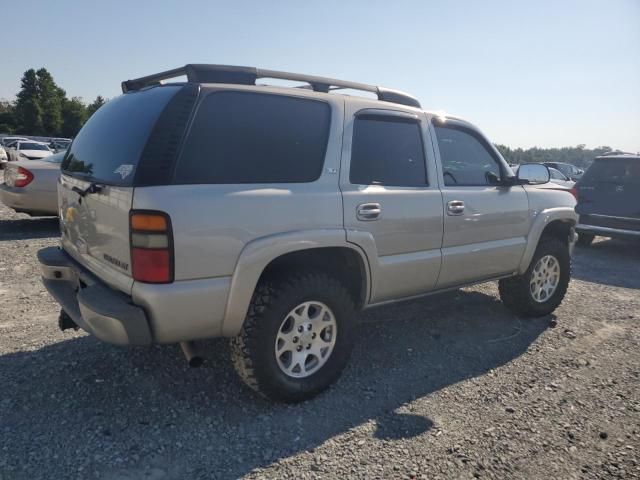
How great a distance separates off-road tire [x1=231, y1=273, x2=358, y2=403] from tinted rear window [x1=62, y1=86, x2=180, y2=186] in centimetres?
98

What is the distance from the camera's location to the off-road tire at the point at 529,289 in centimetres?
455

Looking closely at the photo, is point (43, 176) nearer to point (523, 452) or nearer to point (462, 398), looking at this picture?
point (462, 398)

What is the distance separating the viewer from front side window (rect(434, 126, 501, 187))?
12.3ft

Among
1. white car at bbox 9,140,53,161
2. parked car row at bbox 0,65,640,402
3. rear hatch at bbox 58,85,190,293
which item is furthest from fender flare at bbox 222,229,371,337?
white car at bbox 9,140,53,161

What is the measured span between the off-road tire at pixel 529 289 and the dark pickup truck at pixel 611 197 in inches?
153

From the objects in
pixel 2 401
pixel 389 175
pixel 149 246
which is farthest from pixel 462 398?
pixel 2 401

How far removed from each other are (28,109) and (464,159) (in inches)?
2394

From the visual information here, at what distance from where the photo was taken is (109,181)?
259cm

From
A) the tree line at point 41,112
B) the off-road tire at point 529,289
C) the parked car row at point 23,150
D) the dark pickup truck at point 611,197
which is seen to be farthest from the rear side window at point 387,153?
the tree line at point 41,112

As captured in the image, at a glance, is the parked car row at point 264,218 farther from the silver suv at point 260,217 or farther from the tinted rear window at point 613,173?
the tinted rear window at point 613,173

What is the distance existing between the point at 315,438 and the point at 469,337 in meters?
2.07

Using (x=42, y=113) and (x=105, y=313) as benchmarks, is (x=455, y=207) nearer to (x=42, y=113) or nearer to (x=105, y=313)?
(x=105, y=313)

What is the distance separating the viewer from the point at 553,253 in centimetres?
469

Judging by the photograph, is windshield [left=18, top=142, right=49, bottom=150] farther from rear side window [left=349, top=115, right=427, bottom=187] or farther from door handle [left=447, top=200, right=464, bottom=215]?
door handle [left=447, top=200, right=464, bottom=215]
